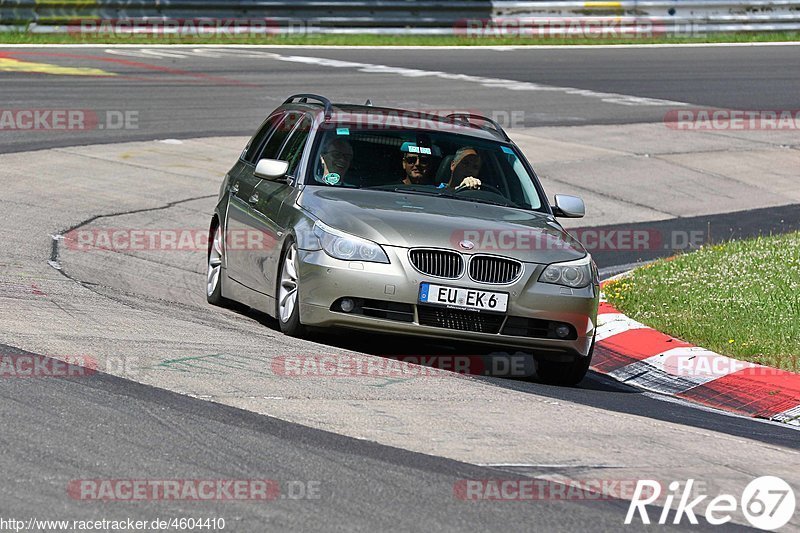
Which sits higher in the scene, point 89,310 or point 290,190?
point 290,190

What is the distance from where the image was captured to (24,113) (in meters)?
19.4

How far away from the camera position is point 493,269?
8.38m

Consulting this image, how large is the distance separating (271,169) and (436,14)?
2556cm

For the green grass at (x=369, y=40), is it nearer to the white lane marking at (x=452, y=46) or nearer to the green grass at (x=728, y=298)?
the white lane marking at (x=452, y=46)

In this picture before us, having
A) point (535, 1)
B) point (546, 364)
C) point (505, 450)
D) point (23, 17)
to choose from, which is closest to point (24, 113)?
point (23, 17)

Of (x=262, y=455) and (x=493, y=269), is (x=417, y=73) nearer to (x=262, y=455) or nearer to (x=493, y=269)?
(x=493, y=269)

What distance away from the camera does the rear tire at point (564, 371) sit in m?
8.84

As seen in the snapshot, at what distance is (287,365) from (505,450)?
1.76 m

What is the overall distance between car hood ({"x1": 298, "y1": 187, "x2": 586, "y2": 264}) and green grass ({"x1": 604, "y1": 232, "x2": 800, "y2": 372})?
1.62 meters

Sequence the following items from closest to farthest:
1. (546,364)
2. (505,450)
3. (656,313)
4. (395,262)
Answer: (505,450), (395,262), (546,364), (656,313)

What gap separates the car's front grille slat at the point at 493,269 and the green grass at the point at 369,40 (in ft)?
72.2

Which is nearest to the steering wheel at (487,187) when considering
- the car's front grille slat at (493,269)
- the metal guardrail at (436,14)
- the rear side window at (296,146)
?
the rear side window at (296,146)

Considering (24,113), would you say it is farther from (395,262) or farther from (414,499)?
(414,499)

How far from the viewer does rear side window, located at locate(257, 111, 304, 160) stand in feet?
34.3
